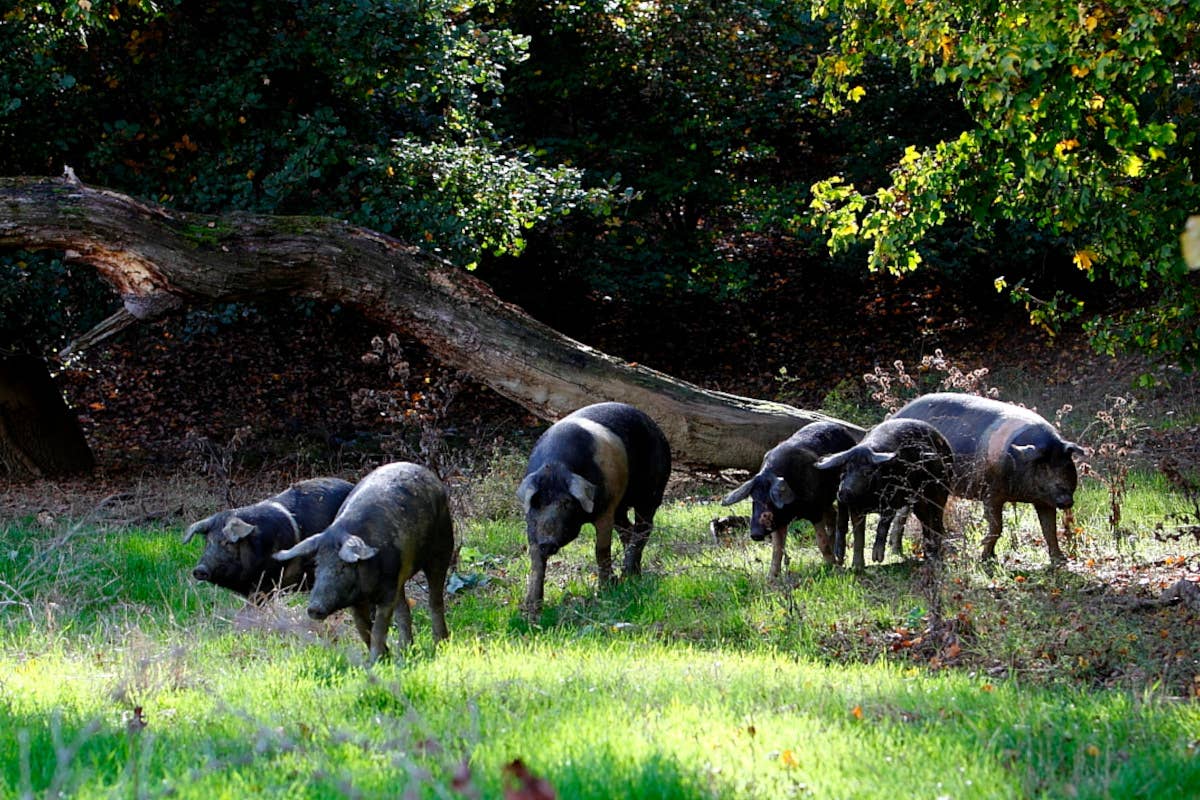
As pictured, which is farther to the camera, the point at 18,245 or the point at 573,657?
the point at 18,245

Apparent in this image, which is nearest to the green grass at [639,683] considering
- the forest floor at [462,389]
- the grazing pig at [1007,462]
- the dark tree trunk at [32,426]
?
the grazing pig at [1007,462]

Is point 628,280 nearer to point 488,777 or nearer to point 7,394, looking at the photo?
point 7,394

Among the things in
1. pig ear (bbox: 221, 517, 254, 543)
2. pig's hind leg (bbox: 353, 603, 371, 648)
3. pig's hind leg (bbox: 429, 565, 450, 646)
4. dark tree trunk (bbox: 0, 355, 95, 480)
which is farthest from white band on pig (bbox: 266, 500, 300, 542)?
dark tree trunk (bbox: 0, 355, 95, 480)

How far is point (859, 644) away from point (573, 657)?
1.99 m

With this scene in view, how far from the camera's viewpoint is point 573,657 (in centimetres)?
759

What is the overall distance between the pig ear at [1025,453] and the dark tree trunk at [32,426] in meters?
11.7

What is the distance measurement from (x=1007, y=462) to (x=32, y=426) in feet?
39.1

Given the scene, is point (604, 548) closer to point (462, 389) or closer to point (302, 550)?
point (302, 550)

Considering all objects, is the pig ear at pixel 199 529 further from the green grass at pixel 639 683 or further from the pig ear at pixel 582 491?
the pig ear at pixel 582 491

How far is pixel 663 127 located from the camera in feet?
→ 78.6

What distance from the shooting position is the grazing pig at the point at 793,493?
1002 centimetres

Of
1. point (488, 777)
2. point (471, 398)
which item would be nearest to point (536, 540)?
point (488, 777)

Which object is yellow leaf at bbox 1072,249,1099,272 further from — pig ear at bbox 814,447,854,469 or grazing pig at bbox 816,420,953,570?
pig ear at bbox 814,447,854,469

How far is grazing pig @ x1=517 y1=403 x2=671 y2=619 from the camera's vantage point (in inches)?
375
